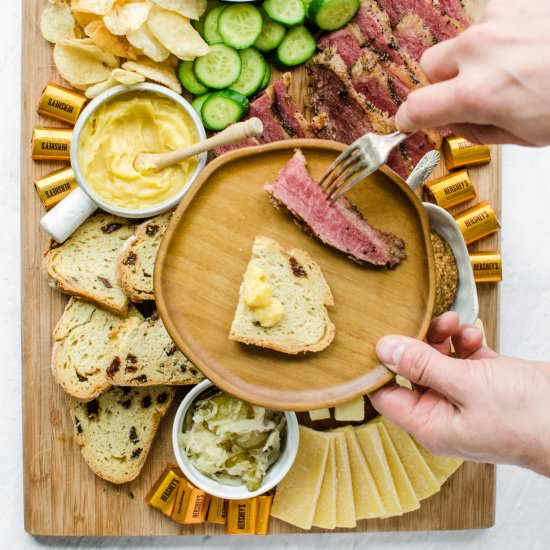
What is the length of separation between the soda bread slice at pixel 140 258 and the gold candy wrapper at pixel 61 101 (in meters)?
0.62

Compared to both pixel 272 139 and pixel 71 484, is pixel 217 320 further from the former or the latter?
pixel 71 484

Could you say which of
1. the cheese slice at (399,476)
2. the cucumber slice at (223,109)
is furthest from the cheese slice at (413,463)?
the cucumber slice at (223,109)

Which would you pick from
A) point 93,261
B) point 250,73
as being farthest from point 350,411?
point 250,73

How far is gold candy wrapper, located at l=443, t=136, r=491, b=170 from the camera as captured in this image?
10.2ft

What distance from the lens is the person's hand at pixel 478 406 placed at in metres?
2.28

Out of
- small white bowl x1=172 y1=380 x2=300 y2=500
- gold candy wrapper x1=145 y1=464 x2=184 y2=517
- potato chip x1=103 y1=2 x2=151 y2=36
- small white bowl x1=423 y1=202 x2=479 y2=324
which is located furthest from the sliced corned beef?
gold candy wrapper x1=145 y1=464 x2=184 y2=517

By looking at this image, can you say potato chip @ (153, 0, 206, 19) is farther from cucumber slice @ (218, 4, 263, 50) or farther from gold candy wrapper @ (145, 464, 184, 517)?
gold candy wrapper @ (145, 464, 184, 517)

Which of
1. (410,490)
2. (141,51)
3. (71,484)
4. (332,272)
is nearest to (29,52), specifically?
(141,51)

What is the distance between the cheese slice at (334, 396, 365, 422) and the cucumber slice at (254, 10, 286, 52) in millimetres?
1703

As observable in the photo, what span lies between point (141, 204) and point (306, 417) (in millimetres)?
1273

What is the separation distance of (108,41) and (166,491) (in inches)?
81.9

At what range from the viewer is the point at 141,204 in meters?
2.96

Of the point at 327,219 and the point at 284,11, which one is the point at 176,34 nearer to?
the point at 284,11

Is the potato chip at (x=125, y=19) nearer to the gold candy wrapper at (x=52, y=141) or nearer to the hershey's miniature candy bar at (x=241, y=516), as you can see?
the gold candy wrapper at (x=52, y=141)
